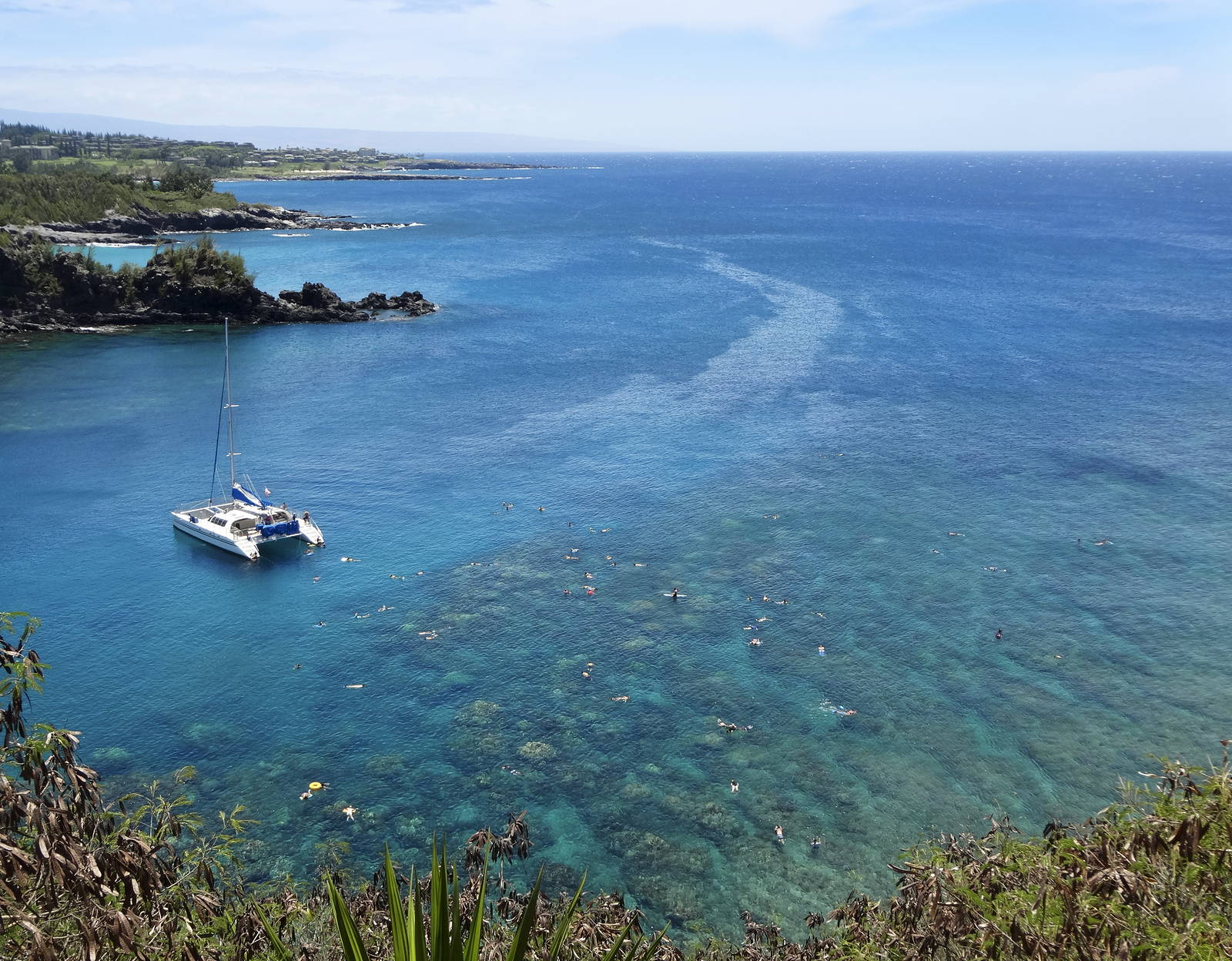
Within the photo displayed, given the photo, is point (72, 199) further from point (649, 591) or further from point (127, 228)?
point (649, 591)

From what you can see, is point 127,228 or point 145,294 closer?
point 145,294

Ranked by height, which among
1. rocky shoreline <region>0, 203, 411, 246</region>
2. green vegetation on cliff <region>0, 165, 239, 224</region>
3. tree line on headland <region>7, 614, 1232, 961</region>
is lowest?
tree line on headland <region>7, 614, 1232, 961</region>

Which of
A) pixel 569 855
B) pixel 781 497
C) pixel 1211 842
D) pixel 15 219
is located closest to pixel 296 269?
pixel 15 219

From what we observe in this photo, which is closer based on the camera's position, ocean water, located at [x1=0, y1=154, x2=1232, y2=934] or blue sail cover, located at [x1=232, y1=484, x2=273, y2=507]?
ocean water, located at [x1=0, y1=154, x2=1232, y2=934]

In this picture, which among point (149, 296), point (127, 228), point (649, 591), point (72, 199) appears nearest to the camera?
point (649, 591)

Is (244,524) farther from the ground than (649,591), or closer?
farther from the ground

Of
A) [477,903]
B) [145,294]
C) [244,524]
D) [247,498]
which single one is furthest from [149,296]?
[477,903]

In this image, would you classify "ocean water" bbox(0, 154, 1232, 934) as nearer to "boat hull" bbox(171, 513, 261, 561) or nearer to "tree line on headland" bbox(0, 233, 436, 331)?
"boat hull" bbox(171, 513, 261, 561)

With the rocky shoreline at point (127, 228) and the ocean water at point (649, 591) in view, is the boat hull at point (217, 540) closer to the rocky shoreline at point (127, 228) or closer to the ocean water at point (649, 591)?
the ocean water at point (649, 591)

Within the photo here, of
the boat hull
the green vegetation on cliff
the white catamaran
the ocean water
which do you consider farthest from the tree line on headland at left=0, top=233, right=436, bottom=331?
the boat hull
